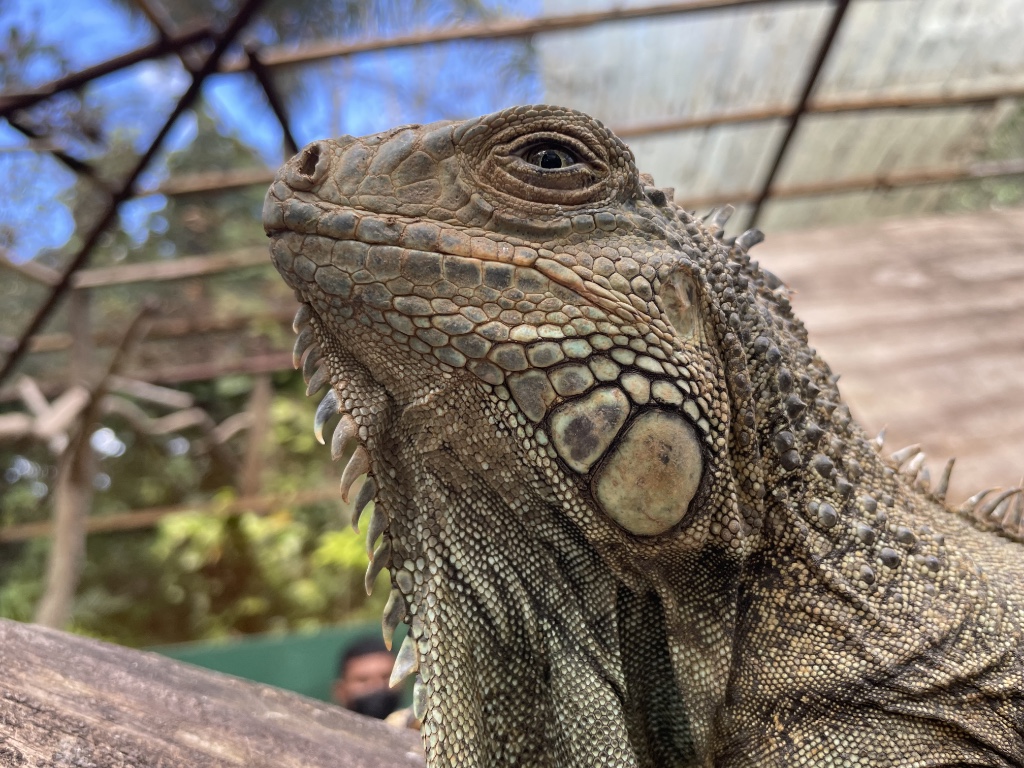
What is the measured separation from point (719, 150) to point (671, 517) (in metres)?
5.97

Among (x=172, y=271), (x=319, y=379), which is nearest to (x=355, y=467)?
(x=319, y=379)

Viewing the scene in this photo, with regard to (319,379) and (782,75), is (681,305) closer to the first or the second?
(319,379)

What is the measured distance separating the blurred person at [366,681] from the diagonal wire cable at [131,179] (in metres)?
3.74

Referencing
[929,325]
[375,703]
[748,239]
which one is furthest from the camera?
[929,325]

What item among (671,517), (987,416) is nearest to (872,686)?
(671,517)

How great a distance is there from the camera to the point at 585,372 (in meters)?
1.41

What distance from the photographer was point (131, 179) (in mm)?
5250

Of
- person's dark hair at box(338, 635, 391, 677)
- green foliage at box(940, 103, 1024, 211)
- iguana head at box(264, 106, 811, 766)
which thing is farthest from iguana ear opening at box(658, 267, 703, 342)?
green foliage at box(940, 103, 1024, 211)

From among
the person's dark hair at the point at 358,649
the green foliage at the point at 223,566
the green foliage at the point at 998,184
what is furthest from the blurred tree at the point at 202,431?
the green foliage at the point at 998,184

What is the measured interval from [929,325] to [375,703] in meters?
4.85

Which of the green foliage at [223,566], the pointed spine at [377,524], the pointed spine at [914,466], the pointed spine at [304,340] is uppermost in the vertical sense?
the green foliage at [223,566]

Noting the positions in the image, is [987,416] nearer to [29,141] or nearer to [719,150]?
[719,150]

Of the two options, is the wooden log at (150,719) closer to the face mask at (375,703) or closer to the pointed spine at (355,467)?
the pointed spine at (355,467)

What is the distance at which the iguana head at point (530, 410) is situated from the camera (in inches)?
55.8
